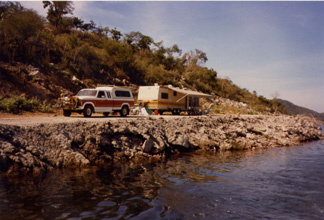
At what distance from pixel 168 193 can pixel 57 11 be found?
135ft

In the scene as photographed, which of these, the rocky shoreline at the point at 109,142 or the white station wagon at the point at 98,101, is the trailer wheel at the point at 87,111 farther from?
the rocky shoreline at the point at 109,142

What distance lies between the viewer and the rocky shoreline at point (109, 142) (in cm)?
856

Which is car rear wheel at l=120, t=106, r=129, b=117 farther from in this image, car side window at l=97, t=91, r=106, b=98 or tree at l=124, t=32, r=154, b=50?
tree at l=124, t=32, r=154, b=50

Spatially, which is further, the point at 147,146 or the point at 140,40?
the point at 140,40

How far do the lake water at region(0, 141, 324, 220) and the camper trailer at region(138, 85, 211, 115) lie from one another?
39.7ft

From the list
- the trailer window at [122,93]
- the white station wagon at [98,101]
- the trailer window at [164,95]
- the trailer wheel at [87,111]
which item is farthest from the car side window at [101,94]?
the trailer window at [164,95]

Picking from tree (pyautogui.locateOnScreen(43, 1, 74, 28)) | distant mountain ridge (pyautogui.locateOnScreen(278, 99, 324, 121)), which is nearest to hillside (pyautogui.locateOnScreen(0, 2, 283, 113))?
tree (pyautogui.locateOnScreen(43, 1, 74, 28))

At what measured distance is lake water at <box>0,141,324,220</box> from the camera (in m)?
5.90

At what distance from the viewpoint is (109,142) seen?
1114 centimetres

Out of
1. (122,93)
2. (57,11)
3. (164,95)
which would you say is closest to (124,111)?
(122,93)

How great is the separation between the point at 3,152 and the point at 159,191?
517cm

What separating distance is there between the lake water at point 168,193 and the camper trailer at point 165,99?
12.1 meters

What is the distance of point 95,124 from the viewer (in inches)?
451

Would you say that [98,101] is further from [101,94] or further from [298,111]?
[298,111]
